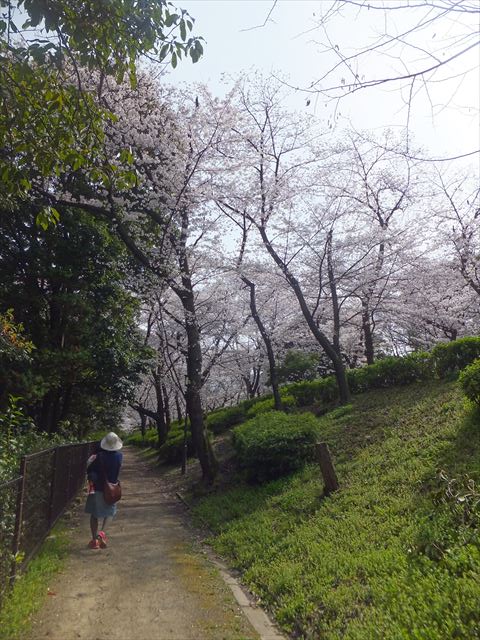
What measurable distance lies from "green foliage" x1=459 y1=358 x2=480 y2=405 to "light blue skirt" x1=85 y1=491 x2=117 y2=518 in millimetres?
5667

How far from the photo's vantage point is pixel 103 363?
14352 millimetres

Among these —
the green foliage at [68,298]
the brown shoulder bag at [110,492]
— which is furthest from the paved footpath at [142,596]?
the green foliage at [68,298]

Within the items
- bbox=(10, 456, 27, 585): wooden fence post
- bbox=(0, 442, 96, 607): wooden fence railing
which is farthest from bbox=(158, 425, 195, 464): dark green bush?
bbox=(10, 456, 27, 585): wooden fence post

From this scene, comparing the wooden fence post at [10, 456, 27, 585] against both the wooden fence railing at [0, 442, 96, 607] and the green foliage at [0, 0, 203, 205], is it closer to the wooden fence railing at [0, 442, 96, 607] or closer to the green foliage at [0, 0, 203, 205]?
the wooden fence railing at [0, 442, 96, 607]

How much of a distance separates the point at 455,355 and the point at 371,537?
814 centimetres

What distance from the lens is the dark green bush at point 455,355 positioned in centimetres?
1204

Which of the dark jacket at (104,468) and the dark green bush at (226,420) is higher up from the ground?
the dark green bush at (226,420)

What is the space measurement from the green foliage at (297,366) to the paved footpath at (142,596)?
14.3 m

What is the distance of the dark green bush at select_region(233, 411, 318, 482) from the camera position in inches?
387

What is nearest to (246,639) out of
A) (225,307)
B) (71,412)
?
(71,412)

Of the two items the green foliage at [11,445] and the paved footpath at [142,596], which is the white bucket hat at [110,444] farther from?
the paved footpath at [142,596]

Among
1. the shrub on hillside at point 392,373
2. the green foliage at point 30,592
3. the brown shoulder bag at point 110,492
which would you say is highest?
the shrub on hillside at point 392,373

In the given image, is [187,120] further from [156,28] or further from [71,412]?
[71,412]

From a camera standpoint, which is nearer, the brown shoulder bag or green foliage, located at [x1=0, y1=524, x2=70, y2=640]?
green foliage, located at [x1=0, y1=524, x2=70, y2=640]
